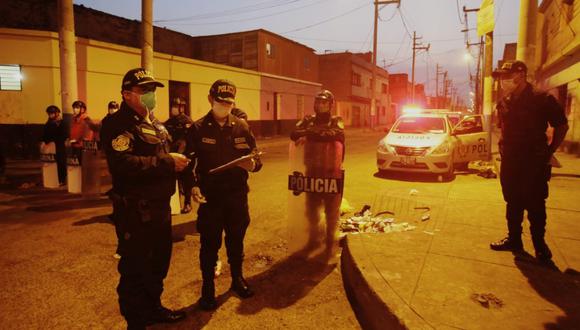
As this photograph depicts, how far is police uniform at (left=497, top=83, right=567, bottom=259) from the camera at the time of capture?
12.5 feet

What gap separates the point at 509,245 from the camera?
13.5 ft

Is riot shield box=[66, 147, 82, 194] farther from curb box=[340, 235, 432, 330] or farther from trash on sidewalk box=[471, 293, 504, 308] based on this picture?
trash on sidewalk box=[471, 293, 504, 308]

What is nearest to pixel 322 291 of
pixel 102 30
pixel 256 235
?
pixel 256 235

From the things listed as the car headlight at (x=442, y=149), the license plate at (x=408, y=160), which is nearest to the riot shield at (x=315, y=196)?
the license plate at (x=408, y=160)

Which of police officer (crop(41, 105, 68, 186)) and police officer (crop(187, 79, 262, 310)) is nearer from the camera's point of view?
police officer (crop(187, 79, 262, 310))

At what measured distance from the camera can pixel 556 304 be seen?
9.59ft

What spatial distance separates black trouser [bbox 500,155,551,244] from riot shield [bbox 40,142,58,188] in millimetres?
8474

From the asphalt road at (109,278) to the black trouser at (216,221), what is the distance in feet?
1.39

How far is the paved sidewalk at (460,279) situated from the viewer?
2756 millimetres

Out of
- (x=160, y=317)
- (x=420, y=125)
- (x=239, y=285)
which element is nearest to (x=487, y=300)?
(x=239, y=285)

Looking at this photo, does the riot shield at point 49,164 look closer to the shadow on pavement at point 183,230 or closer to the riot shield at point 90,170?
the riot shield at point 90,170

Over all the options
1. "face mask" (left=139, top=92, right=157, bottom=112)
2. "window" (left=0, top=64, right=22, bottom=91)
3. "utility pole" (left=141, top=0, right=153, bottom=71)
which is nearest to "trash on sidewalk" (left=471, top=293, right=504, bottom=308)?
"face mask" (left=139, top=92, right=157, bottom=112)

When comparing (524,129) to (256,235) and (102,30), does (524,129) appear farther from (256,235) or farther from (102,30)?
(102,30)

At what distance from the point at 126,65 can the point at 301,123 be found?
13.4m
